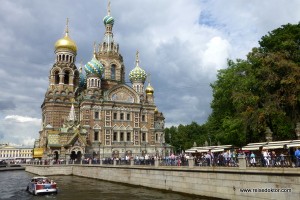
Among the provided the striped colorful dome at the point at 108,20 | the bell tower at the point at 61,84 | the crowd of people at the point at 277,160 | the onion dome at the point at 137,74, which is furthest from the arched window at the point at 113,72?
the crowd of people at the point at 277,160

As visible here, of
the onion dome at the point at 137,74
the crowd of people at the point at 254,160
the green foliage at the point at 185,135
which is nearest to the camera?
the crowd of people at the point at 254,160

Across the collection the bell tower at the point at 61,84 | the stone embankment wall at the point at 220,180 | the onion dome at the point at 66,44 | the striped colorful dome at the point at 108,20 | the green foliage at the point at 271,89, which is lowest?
the stone embankment wall at the point at 220,180

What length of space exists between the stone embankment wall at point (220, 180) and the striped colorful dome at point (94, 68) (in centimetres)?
2716

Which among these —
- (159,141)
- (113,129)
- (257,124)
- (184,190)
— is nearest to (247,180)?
(184,190)

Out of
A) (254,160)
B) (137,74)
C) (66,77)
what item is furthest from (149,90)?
(254,160)

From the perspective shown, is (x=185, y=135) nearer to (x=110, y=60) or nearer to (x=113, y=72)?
(x=113, y=72)

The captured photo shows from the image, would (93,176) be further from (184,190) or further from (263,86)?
(263,86)

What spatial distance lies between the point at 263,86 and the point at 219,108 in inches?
470

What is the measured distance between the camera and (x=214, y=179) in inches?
797

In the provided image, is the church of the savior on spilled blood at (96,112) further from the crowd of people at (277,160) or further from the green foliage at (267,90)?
the crowd of people at (277,160)

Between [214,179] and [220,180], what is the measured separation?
0.57m

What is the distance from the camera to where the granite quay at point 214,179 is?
1602 centimetres

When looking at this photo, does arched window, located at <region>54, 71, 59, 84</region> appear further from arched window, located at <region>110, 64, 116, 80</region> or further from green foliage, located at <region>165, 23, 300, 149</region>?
green foliage, located at <region>165, 23, 300, 149</region>

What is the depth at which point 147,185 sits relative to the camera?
2720cm
